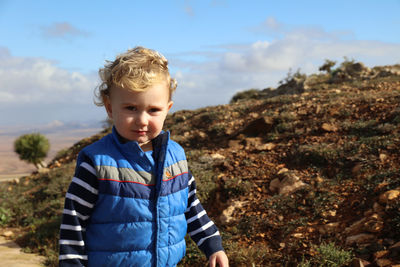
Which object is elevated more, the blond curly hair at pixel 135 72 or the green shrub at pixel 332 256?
the blond curly hair at pixel 135 72

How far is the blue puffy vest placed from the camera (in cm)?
181

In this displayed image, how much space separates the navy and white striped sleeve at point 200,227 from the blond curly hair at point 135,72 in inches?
26.7

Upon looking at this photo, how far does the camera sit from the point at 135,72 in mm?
1835

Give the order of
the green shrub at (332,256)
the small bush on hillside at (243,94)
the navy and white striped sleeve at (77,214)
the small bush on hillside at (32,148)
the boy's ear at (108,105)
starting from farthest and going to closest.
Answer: the small bush on hillside at (243,94)
the small bush on hillside at (32,148)
the green shrub at (332,256)
the boy's ear at (108,105)
the navy and white striped sleeve at (77,214)

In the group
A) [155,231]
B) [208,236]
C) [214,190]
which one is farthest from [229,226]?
[155,231]

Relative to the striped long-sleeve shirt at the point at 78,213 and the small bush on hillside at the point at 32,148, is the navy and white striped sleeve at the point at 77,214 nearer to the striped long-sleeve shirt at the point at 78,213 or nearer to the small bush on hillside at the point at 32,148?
the striped long-sleeve shirt at the point at 78,213

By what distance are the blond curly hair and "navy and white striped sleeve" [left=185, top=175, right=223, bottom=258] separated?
68cm

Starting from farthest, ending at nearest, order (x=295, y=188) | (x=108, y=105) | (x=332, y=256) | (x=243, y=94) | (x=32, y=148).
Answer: (x=243, y=94)
(x=32, y=148)
(x=295, y=188)
(x=332, y=256)
(x=108, y=105)

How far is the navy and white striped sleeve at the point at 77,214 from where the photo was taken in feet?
5.79

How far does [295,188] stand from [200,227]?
331 centimetres

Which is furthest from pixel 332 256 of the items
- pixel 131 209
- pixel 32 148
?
pixel 32 148

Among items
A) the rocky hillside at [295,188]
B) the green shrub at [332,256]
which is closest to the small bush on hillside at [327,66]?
the rocky hillside at [295,188]

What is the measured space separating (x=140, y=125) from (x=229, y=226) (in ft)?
11.1

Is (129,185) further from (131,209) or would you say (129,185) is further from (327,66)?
(327,66)
